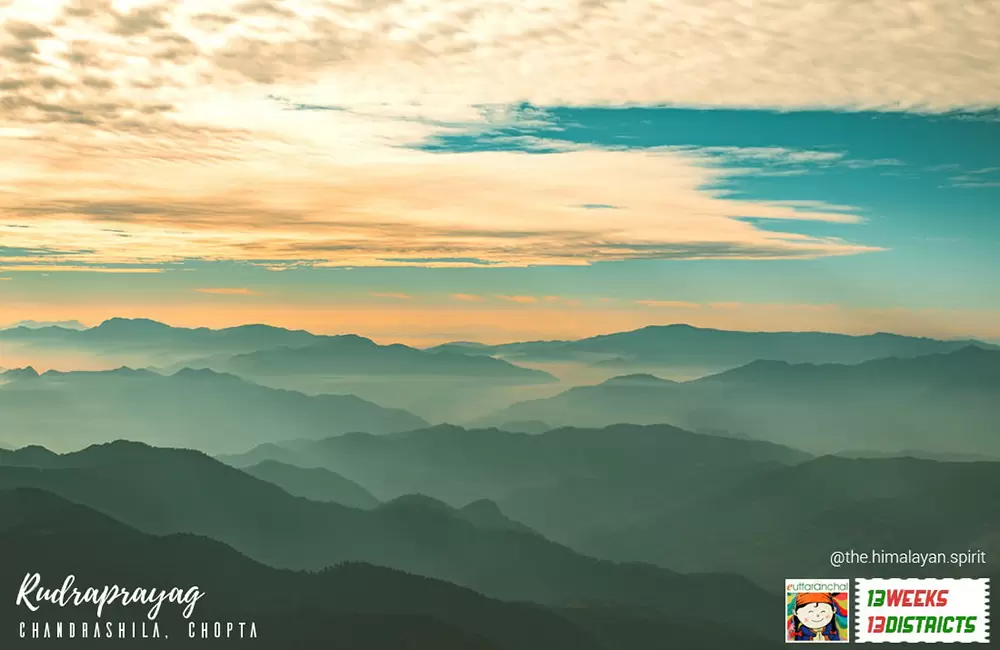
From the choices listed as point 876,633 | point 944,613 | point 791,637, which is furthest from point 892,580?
point 944,613

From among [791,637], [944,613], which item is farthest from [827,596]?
[944,613]

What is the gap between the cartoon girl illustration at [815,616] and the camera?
12088 cm

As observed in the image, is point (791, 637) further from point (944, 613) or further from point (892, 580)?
point (944, 613)

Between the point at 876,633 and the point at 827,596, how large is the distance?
10822 mm

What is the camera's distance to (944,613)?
13062cm

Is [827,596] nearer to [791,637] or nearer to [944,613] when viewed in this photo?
[791,637]

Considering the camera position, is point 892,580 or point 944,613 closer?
point 892,580

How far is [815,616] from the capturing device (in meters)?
125

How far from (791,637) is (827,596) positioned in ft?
34.2

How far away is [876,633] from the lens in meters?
111

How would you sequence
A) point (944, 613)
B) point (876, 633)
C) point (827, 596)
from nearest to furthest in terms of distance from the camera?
point (876, 633), point (827, 596), point (944, 613)

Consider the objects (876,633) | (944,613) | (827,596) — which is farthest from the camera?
(944,613)

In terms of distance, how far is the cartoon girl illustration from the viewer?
12088 centimetres

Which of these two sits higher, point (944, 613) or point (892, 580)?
point (892, 580)
